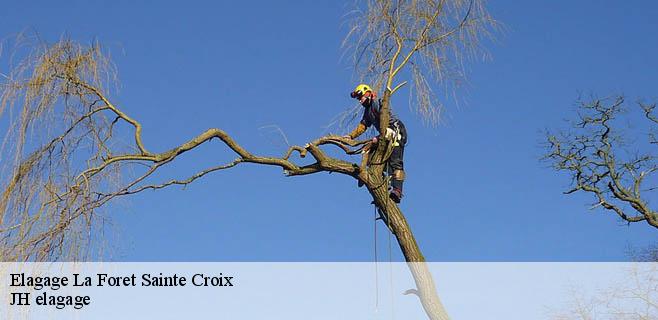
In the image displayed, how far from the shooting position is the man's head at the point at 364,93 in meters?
6.46

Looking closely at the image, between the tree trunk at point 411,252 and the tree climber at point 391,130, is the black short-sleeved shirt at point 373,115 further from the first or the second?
the tree trunk at point 411,252

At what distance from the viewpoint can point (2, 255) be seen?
5781 millimetres

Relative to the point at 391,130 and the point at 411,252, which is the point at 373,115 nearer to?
the point at 391,130

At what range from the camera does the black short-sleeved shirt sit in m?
6.46

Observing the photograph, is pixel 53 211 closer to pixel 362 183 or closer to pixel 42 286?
pixel 42 286

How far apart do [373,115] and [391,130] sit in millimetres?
164

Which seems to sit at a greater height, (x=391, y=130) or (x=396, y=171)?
(x=391, y=130)

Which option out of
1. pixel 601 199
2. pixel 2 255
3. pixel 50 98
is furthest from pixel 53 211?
pixel 601 199

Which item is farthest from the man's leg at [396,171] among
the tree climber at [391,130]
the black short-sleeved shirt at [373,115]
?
the black short-sleeved shirt at [373,115]

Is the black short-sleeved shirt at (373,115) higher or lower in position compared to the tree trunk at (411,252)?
higher

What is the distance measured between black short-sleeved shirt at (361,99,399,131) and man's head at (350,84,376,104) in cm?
4

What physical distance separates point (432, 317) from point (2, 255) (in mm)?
2800

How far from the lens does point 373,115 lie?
21.3 ft

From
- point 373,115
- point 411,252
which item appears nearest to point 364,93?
point 373,115
